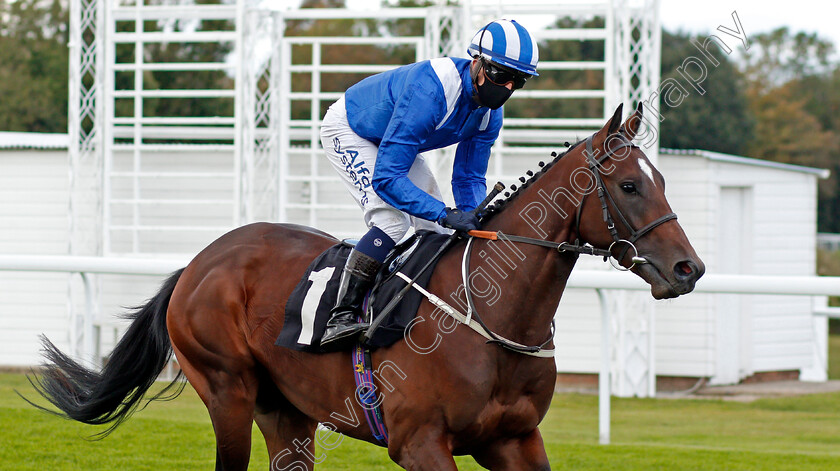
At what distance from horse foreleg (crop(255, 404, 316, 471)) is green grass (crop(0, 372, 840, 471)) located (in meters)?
0.77

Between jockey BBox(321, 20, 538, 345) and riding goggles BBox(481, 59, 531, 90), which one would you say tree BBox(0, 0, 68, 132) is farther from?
riding goggles BBox(481, 59, 531, 90)

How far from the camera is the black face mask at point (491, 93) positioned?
334cm

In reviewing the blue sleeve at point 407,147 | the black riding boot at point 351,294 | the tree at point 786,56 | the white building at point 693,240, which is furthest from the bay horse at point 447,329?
the tree at point 786,56

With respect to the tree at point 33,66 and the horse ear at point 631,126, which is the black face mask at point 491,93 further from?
the tree at point 33,66

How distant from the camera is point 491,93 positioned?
3.36 meters

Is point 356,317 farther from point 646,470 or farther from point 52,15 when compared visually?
point 52,15

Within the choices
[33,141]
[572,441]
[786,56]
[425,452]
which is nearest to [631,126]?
[425,452]

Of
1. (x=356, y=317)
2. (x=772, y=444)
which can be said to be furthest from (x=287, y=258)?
(x=772, y=444)

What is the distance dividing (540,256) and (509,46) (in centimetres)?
69

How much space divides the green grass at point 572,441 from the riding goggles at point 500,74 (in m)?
2.35

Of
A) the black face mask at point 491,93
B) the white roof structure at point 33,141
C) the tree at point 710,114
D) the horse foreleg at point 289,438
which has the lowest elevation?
the horse foreleg at point 289,438

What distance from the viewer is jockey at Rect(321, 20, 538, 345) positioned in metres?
3.29

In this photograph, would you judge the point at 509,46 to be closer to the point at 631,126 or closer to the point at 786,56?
the point at 631,126

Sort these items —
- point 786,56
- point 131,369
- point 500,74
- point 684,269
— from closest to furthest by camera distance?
1. point 684,269
2. point 500,74
3. point 131,369
4. point 786,56
